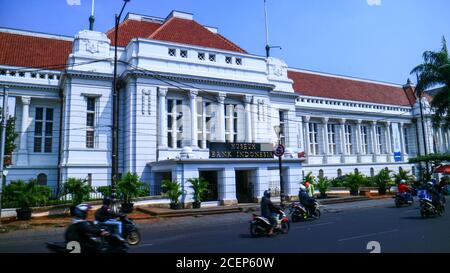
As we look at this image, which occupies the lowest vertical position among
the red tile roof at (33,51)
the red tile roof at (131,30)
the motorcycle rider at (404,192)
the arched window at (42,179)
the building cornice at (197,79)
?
the motorcycle rider at (404,192)

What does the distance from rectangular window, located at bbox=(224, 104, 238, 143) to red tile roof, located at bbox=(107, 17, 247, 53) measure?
5597 millimetres

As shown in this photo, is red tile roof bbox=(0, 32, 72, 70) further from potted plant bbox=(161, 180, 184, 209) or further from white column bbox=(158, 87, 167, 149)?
potted plant bbox=(161, 180, 184, 209)

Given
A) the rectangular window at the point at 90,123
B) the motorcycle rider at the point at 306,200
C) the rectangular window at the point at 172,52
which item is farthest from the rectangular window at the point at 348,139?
the rectangular window at the point at 90,123

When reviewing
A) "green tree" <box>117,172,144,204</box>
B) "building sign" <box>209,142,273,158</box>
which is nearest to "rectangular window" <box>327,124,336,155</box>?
"building sign" <box>209,142,273,158</box>

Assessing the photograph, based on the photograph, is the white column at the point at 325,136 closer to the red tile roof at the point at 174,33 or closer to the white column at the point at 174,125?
the red tile roof at the point at 174,33

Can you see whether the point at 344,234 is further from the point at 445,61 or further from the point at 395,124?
the point at 395,124

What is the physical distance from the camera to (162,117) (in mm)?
27203

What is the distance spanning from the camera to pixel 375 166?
4616cm

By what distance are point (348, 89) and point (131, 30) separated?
30.8 m

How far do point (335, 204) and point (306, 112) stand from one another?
17868 mm

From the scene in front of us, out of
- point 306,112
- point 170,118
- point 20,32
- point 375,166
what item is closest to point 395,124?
point 375,166

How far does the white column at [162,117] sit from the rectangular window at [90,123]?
5.25 metres

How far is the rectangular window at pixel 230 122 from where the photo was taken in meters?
30.5
